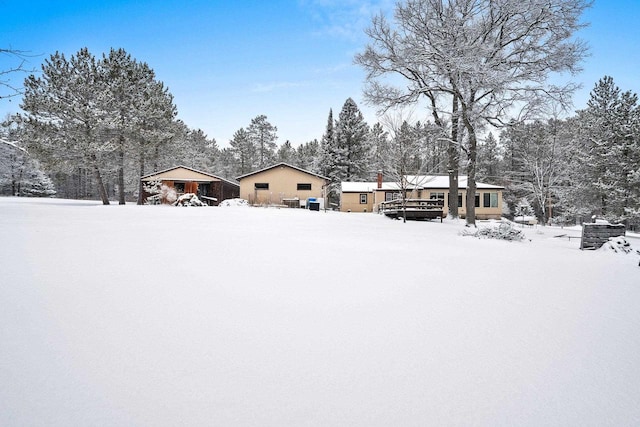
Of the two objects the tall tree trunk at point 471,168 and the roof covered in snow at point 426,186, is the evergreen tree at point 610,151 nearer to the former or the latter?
the roof covered in snow at point 426,186

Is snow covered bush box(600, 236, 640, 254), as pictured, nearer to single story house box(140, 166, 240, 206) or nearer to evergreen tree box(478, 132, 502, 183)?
single story house box(140, 166, 240, 206)

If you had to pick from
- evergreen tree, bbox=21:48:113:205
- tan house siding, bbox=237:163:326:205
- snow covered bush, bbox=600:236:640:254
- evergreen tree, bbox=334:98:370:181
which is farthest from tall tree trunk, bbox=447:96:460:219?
evergreen tree, bbox=21:48:113:205

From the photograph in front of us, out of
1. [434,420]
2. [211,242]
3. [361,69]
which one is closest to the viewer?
[434,420]

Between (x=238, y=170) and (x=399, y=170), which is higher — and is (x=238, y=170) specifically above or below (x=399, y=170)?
above

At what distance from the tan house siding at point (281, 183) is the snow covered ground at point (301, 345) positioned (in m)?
26.3

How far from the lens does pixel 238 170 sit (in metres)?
52.9

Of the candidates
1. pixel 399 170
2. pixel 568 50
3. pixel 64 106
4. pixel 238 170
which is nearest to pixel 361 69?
pixel 399 170

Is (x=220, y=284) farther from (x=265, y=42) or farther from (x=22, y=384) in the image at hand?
(x=265, y=42)

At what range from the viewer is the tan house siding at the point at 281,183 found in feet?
101

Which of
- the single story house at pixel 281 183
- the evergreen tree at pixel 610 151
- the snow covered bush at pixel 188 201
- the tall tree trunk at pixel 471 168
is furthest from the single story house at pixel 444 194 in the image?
the snow covered bush at pixel 188 201

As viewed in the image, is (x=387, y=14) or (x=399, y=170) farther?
(x=399, y=170)

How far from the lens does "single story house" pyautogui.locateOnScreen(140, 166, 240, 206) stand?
2928cm

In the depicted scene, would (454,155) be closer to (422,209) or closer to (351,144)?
(422,209)

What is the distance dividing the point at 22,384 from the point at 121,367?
0.48m
